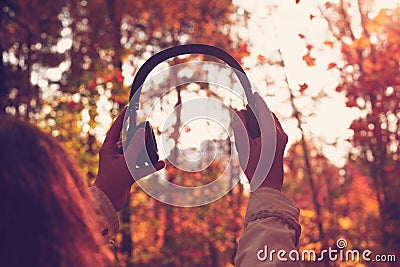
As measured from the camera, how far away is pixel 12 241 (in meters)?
0.90

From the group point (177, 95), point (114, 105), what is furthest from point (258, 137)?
point (177, 95)

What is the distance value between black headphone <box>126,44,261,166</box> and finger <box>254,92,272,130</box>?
2 cm

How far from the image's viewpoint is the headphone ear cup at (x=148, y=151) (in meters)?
1.55

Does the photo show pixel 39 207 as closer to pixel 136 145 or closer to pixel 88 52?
pixel 136 145

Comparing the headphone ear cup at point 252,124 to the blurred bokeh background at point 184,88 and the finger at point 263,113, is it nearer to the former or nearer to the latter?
Answer: the finger at point 263,113

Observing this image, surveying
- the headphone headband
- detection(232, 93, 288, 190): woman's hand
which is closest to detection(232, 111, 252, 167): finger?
detection(232, 93, 288, 190): woman's hand

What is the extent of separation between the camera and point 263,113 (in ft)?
4.62

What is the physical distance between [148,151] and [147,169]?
0.18 feet

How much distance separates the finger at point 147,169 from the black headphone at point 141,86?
0.01m

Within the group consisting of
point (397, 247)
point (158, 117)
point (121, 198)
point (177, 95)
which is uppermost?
point (177, 95)

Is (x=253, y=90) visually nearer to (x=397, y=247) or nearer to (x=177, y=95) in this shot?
(x=397, y=247)

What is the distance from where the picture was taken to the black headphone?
4.73 feet

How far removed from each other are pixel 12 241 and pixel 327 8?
8599 millimetres

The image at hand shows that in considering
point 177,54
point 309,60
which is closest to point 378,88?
point 309,60
